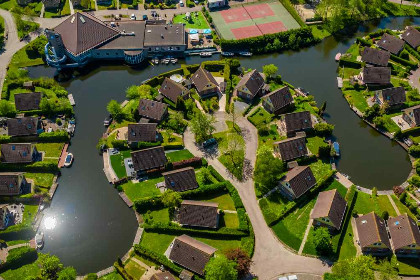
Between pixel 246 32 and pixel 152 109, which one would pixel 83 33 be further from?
pixel 246 32

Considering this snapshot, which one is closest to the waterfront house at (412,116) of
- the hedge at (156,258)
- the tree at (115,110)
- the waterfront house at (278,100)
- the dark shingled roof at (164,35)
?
the waterfront house at (278,100)

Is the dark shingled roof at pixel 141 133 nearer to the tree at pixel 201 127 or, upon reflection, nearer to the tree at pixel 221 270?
the tree at pixel 201 127

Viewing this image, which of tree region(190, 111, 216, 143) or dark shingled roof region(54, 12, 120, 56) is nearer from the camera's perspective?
tree region(190, 111, 216, 143)

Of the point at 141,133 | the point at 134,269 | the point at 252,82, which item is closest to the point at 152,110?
the point at 141,133

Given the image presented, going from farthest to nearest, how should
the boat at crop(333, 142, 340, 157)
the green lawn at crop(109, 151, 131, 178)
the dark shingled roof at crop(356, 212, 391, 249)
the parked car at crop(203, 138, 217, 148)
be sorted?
the parked car at crop(203, 138, 217, 148) < the boat at crop(333, 142, 340, 157) < the green lawn at crop(109, 151, 131, 178) < the dark shingled roof at crop(356, 212, 391, 249)

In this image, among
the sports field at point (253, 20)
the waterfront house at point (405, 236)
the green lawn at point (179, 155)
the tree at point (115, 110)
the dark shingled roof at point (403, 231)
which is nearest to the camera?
the waterfront house at point (405, 236)

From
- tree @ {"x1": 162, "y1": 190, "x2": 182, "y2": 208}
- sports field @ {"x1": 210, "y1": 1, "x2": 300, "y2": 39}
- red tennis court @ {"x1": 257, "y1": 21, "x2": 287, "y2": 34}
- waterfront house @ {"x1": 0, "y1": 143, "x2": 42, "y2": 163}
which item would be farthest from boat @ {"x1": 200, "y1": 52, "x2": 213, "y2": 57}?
waterfront house @ {"x1": 0, "y1": 143, "x2": 42, "y2": 163}

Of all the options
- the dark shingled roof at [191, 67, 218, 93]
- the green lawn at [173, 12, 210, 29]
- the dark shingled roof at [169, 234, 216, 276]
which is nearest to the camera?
the dark shingled roof at [169, 234, 216, 276]

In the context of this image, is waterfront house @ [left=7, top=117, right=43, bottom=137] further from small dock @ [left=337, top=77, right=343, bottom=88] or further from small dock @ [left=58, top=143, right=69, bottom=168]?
small dock @ [left=337, top=77, right=343, bottom=88]
